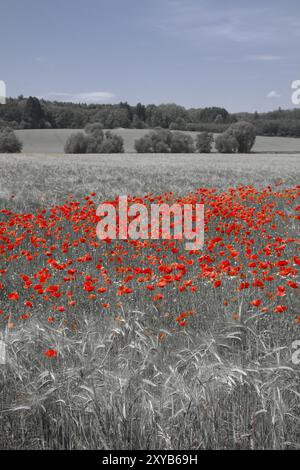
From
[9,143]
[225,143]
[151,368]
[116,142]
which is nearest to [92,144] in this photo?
[116,142]

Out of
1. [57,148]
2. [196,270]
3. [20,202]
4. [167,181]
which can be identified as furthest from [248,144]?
[196,270]

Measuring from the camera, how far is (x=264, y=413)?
321cm

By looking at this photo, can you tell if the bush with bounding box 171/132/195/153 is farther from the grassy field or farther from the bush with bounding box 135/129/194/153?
the grassy field

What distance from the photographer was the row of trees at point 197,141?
5881 centimetres

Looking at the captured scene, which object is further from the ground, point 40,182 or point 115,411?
point 40,182

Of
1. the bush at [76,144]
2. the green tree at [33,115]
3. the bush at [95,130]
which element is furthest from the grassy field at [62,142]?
the bush at [76,144]

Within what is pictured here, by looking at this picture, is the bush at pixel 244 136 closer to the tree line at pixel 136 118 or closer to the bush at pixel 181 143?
the bush at pixel 181 143

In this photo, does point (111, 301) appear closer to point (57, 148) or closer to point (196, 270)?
point (196, 270)

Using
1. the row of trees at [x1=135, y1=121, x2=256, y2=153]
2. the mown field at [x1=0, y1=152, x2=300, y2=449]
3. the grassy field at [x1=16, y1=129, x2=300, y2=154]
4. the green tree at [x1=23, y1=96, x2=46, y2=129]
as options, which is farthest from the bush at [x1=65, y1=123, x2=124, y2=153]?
the mown field at [x1=0, y1=152, x2=300, y2=449]

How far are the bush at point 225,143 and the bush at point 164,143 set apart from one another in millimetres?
5158

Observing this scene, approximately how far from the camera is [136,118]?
88.8 metres

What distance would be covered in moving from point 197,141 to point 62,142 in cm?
1845

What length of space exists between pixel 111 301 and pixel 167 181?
436 inches
